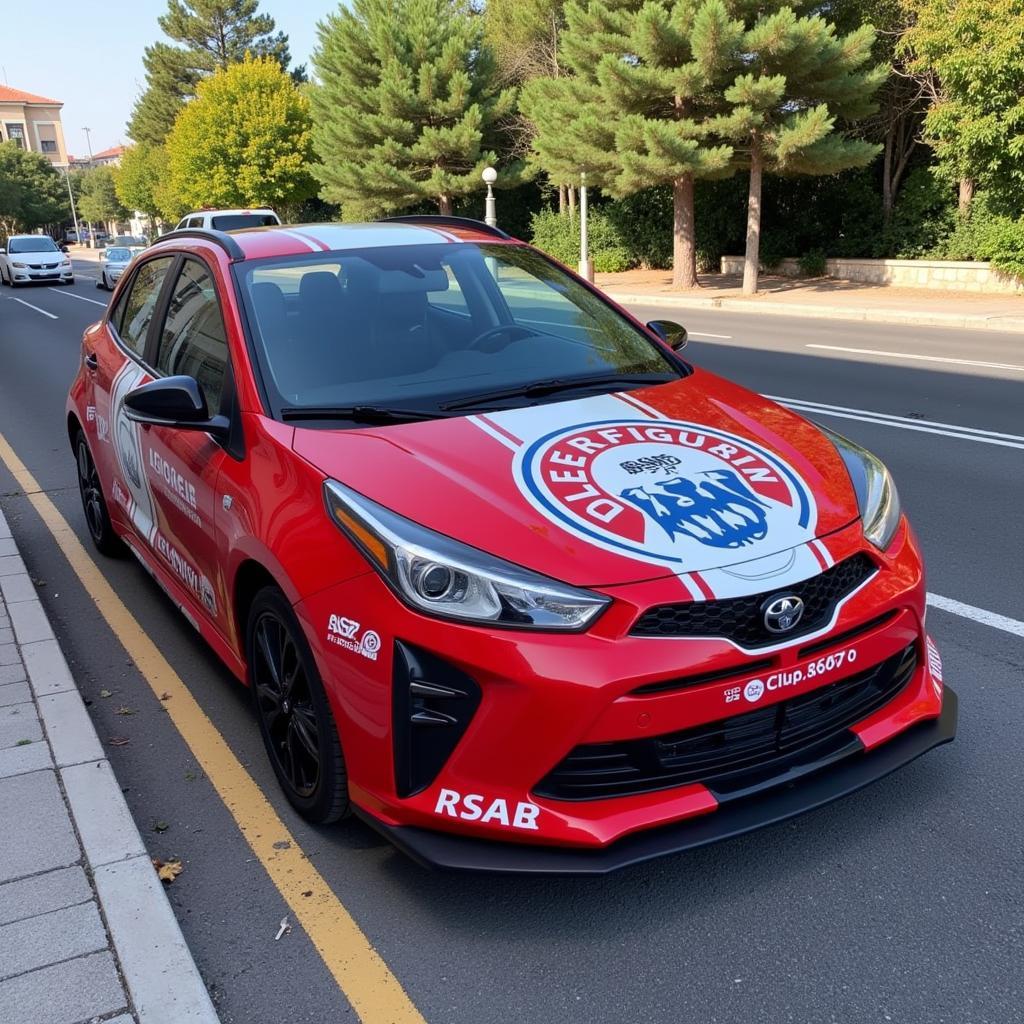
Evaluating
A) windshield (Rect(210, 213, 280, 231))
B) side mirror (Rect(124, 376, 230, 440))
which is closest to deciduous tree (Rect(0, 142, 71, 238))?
windshield (Rect(210, 213, 280, 231))

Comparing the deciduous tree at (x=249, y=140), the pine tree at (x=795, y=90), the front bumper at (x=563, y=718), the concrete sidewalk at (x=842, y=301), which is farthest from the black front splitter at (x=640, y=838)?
the deciduous tree at (x=249, y=140)

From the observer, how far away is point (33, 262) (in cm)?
3241

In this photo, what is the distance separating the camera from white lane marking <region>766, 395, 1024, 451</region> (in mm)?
7617

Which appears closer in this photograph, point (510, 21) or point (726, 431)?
point (726, 431)

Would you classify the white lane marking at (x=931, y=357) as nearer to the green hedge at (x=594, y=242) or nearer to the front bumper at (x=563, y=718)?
the front bumper at (x=563, y=718)

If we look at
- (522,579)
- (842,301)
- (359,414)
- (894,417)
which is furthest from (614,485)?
(842,301)

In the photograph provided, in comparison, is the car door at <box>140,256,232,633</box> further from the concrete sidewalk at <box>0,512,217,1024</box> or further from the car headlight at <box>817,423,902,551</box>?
the car headlight at <box>817,423,902,551</box>

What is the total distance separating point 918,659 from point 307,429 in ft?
6.48

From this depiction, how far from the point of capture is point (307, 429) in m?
3.09

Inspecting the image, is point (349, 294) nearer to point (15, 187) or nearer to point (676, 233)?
point (676, 233)

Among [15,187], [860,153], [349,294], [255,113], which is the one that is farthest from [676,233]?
[15,187]

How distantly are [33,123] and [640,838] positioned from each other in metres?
149

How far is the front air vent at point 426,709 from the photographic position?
7.86ft

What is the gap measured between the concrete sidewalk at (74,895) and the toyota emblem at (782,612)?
1.63m
